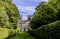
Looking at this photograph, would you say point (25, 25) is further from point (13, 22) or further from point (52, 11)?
point (52, 11)

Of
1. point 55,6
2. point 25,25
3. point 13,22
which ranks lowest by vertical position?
point 25,25

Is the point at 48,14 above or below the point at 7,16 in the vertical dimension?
above

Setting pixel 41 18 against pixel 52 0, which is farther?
pixel 52 0

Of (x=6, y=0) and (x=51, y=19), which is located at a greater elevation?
(x=6, y=0)

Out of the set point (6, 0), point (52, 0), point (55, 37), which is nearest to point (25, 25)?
point (6, 0)

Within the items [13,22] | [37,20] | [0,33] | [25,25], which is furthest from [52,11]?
[25,25]

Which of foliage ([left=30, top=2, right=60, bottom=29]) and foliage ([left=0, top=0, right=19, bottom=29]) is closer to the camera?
foliage ([left=30, top=2, right=60, bottom=29])

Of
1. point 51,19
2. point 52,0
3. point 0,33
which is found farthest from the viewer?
point 52,0

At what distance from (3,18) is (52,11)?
862cm

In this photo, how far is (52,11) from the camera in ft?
103

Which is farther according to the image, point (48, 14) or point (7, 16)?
point (7, 16)

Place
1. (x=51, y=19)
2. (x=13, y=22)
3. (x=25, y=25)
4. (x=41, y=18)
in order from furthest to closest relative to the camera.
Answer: (x=25, y=25)
(x=13, y=22)
(x=41, y=18)
(x=51, y=19)

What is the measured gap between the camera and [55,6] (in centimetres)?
3234

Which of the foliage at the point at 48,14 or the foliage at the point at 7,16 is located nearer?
the foliage at the point at 48,14
